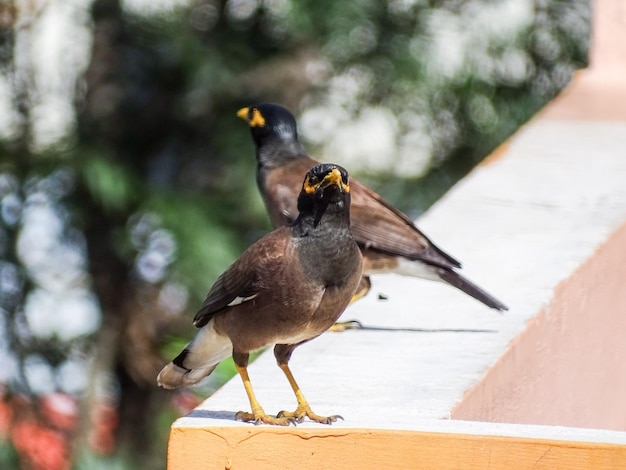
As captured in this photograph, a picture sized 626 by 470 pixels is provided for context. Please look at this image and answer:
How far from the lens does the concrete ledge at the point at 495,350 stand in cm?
313

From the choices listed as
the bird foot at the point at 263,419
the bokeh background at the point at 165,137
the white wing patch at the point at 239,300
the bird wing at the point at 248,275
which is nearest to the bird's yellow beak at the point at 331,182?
the bird wing at the point at 248,275

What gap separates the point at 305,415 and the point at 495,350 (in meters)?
0.83

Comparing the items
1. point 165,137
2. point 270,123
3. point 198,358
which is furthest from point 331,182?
point 165,137

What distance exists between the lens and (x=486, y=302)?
14.6ft

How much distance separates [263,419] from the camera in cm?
340

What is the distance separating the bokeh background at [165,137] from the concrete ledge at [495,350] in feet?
5.53

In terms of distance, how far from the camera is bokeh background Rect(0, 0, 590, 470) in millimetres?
7887

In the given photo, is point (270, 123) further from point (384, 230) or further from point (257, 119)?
point (384, 230)

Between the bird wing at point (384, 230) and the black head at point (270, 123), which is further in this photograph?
the black head at point (270, 123)

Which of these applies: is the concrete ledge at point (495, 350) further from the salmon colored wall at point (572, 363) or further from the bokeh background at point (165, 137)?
the bokeh background at point (165, 137)

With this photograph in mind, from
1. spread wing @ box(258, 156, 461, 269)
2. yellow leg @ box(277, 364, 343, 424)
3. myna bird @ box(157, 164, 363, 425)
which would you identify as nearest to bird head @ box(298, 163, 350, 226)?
myna bird @ box(157, 164, 363, 425)

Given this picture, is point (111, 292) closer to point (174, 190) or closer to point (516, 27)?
point (174, 190)

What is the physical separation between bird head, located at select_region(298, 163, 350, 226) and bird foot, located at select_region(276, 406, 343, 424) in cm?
52

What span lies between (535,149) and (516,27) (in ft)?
7.56
